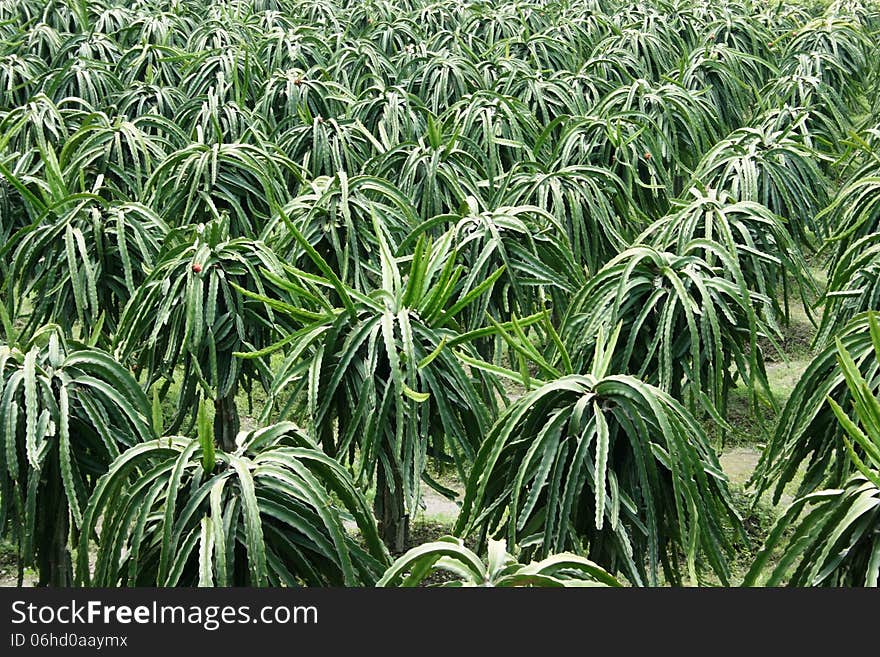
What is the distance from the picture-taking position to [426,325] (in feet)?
10.3

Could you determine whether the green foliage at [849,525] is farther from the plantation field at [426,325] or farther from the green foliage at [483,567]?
the green foliage at [483,567]

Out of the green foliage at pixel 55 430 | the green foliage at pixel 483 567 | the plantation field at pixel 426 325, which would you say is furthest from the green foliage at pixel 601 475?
the green foliage at pixel 55 430

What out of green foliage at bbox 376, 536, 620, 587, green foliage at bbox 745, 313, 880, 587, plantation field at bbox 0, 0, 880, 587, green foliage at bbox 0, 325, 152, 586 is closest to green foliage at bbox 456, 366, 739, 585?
plantation field at bbox 0, 0, 880, 587

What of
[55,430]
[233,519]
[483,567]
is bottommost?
[483,567]

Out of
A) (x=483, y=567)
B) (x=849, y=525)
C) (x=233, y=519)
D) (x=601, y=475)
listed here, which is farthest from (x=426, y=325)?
(x=849, y=525)

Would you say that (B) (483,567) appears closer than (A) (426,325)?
Yes

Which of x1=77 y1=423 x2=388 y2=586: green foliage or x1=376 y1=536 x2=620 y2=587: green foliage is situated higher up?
x1=77 y1=423 x2=388 y2=586: green foliage

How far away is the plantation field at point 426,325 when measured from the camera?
2.45 metres

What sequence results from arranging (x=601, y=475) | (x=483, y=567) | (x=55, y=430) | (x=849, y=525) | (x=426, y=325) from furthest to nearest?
1. (x=426, y=325)
2. (x=55, y=430)
3. (x=601, y=475)
4. (x=849, y=525)
5. (x=483, y=567)

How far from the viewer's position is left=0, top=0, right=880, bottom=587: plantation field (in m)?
2.45

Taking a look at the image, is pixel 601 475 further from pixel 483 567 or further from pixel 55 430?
pixel 55 430

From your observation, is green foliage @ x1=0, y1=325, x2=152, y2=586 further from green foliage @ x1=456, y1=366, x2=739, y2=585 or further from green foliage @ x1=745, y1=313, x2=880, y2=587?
green foliage @ x1=745, y1=313, x2=880, y2=587

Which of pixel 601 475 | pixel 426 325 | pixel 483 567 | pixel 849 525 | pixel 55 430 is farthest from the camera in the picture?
pixel 426 325

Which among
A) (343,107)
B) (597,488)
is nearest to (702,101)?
(343,107)
